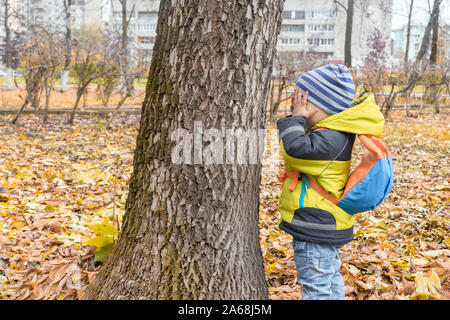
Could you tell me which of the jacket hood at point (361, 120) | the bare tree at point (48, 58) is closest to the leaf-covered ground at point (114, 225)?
the jacket hood at point (361, 120)

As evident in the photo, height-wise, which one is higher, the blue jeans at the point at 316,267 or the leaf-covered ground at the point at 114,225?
the blue jeans at the point at 316,267

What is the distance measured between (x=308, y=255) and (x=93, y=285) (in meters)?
1.12

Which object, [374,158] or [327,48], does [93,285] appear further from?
[327,48]

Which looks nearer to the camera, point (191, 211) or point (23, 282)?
point (191, 211)

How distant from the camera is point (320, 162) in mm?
2010

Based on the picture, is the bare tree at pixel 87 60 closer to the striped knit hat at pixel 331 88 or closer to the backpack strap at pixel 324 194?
the striped knit hat at pixel 331 88

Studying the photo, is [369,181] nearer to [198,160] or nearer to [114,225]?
[198,160]

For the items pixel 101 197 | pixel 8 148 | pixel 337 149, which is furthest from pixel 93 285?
pixel 8 148

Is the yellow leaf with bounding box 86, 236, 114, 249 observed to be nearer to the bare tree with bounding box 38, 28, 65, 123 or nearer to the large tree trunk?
the large tree trunk

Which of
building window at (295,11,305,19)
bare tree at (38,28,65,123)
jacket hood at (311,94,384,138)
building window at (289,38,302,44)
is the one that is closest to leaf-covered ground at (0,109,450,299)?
jacket hood at (311,94,384,138)

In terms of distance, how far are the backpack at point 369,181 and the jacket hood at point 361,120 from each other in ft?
0.12

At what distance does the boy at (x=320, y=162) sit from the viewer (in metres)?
1.99

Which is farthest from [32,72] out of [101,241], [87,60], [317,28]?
[317,28]

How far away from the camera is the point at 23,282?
8.23 feet
